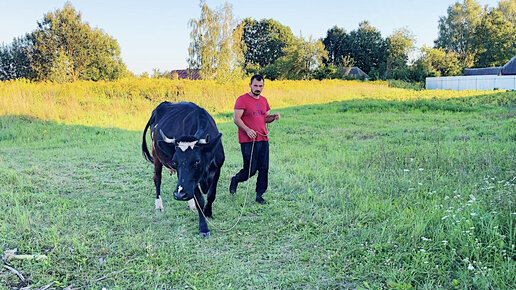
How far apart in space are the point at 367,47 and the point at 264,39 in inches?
703

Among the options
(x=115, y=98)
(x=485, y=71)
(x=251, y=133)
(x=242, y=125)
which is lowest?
(x=251, y=133)

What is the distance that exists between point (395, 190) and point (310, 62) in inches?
1378

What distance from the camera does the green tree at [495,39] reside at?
45.9 m

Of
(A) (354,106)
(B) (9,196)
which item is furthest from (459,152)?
(A) (354,106)

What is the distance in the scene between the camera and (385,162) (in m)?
6.52

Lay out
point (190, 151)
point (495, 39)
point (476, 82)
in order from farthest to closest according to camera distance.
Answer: point (495, 39) < point (476, 82) < point (190, 151)

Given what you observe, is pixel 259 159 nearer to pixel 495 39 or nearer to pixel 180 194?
pixel 180 194

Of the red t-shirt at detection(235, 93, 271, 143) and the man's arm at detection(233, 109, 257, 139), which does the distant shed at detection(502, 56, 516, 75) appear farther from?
the man's arm at detection(233, 109, 257, 139)

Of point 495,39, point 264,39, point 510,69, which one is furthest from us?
point 264,39

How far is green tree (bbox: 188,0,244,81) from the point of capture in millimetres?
21906

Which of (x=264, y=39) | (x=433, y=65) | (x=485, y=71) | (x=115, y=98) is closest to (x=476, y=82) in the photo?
(x=433, y=65)

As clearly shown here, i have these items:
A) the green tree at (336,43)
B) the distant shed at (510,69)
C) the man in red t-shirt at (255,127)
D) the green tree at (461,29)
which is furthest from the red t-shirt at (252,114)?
the green tree at (336,43)

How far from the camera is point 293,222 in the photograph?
4.39 m

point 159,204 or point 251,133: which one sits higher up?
point 251,133
